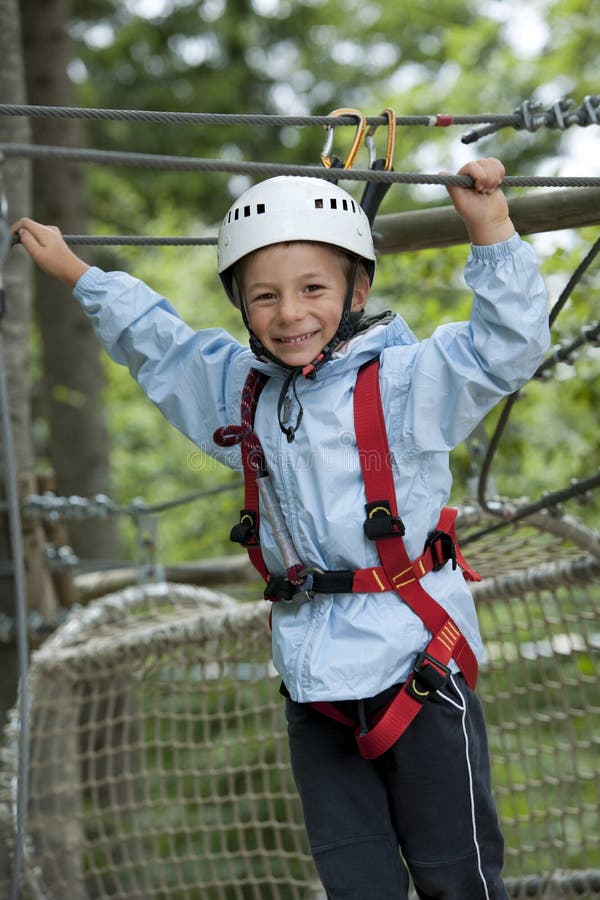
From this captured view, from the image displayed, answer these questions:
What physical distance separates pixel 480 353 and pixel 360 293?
0.32m

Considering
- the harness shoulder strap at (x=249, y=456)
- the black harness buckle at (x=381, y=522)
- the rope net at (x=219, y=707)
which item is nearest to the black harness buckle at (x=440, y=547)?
the black harness buckle at (x=381, y=522)

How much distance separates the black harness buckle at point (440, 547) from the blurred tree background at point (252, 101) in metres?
3.90

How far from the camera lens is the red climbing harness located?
1.65m

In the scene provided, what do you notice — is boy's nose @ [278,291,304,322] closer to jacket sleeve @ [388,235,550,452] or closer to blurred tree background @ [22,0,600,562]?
jacket sleeve @ [388,235,550,452]

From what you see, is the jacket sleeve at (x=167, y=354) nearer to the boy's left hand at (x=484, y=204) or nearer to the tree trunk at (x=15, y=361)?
the boy's left hand at (x=484, y=204)

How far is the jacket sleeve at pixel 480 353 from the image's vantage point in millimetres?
1529

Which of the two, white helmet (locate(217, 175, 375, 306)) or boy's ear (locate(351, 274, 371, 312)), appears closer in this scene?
white helmet (locate(217, 175, 375, 306))

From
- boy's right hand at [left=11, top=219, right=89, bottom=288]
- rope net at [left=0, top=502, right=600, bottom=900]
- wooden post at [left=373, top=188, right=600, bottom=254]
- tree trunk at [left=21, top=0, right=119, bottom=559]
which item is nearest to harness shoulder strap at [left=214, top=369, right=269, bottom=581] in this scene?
boy's right hand at [left=11, top=219, right=89, bottom=288]

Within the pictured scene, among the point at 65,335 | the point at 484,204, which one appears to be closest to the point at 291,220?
the point at 484,204

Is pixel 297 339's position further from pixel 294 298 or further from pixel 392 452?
pixel 392 452

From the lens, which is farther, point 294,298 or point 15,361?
Answer: point 15,361

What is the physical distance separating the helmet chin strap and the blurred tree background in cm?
385

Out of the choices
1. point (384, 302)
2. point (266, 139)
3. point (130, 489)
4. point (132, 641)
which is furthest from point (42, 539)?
point (266, 139)

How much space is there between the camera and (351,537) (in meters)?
1.67
